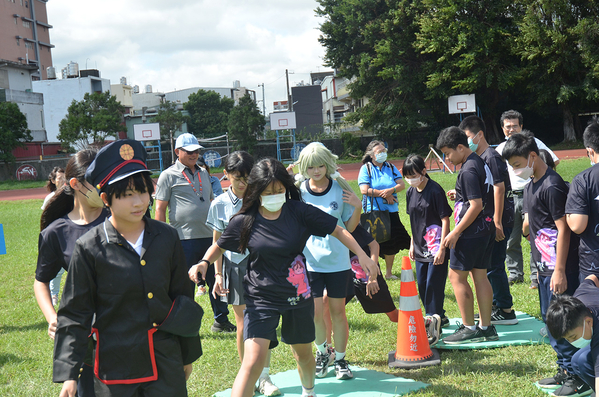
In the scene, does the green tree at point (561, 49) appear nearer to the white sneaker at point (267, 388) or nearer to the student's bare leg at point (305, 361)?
the white sneaker at point (267, 388)

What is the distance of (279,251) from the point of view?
3.34m

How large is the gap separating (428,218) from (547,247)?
51.4 inches

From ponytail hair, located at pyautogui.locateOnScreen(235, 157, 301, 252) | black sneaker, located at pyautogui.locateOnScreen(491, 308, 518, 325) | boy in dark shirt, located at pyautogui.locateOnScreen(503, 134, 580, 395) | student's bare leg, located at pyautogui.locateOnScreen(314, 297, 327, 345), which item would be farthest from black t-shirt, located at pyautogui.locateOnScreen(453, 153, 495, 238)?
ponytail hair, located at pyautogui.locateOnScreen(235, 157, 301, 252)

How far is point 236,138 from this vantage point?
41.9 metres

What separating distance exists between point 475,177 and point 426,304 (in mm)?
1327

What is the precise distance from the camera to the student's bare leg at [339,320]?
4.16m

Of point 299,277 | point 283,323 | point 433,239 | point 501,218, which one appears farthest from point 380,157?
point 283,323

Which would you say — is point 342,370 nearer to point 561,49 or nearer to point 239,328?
point 239,328

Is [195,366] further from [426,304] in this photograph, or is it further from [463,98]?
[463,98]

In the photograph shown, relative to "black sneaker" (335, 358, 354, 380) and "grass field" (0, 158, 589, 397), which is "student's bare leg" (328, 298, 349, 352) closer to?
"black sneaker" (335, 358, 354, 380)

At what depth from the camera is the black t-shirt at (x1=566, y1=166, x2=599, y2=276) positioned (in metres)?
3.47

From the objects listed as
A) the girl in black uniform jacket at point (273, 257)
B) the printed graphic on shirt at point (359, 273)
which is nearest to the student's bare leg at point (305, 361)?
the girl in black uniform jacket at point (273, 257)

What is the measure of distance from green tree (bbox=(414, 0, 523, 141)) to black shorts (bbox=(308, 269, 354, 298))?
3018 centimetres

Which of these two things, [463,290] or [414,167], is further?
[414,167]
